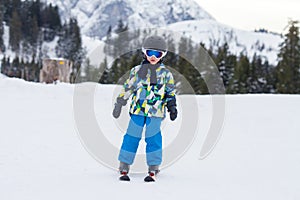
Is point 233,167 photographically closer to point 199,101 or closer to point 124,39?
point 199,101

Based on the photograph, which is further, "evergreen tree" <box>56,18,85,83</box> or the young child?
"evergreen tree" <box>56,18,85,83</box>

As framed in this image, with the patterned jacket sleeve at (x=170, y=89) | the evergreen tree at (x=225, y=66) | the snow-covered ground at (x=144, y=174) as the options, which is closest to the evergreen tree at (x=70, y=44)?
the evergreen tree at (x=225, y=66)

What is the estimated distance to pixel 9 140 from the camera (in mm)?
6078

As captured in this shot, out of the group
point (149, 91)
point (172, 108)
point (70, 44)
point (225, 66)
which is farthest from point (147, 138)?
point (70, 44)

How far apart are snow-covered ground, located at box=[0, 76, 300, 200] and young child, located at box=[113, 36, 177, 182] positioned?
0.32m

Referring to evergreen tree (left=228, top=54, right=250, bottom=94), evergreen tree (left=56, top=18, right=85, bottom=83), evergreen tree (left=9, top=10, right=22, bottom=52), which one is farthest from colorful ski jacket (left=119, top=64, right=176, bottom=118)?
evergreen tree (left=9, top=10, right=22, bottom=52)

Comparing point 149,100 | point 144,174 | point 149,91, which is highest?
point 149,91

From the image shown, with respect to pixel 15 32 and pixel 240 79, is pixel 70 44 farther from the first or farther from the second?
pixel 240 79

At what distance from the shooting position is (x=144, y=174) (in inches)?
193

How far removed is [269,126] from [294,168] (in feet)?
10.5

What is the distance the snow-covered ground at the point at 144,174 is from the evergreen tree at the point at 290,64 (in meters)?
27.1

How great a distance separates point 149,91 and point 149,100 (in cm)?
10

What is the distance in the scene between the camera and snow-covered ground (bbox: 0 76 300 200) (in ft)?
13.1

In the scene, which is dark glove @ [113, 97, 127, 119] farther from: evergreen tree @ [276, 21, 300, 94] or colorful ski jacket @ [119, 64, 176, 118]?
evergreen tree @ [276, 21, 300, 94]
